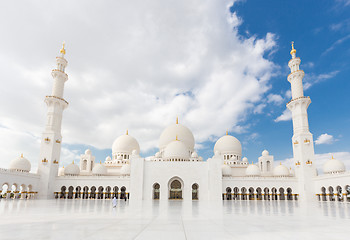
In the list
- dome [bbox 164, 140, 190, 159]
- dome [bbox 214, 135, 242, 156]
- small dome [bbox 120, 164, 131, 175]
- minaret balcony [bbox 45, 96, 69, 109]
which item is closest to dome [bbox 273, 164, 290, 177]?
dome [bbox 214, 135, 242, 156]

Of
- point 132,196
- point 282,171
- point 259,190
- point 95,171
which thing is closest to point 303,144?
point 282,171

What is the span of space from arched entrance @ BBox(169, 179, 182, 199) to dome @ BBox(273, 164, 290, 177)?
54.0 ft

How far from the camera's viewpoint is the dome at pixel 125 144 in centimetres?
4891

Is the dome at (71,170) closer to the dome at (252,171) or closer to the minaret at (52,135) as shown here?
the minaret at (52,135)

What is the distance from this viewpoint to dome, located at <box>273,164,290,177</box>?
1581 inches

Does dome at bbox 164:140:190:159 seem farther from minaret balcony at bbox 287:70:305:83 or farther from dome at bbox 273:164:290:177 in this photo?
minaret balcony at bbox 287:70:305:83

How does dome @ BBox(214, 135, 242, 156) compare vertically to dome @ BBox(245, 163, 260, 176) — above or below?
above

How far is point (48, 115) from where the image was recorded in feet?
123

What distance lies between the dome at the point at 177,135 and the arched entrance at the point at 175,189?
29.5ft

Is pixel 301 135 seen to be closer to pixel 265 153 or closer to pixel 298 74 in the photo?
pixel 298 74

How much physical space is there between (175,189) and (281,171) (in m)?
17.9

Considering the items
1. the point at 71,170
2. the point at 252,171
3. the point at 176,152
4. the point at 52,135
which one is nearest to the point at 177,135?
the point at 176,152

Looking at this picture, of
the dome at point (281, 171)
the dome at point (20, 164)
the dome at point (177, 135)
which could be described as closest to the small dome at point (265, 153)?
the dome at point (281, 171)

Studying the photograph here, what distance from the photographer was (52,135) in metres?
36.2
